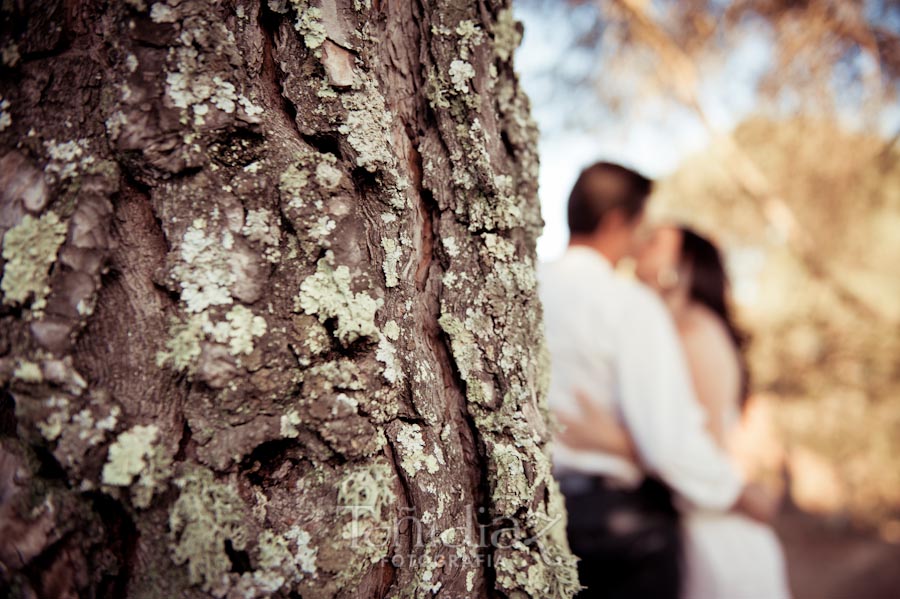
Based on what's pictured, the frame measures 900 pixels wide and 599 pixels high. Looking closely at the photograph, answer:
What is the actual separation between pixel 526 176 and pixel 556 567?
24.0 inches

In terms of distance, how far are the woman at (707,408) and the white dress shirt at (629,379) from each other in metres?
0.08

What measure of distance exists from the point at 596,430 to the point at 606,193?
1112 millimetres

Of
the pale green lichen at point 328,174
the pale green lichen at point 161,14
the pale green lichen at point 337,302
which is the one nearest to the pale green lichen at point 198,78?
the pale green lichen at point 161,14

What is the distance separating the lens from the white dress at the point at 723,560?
7.44 feet

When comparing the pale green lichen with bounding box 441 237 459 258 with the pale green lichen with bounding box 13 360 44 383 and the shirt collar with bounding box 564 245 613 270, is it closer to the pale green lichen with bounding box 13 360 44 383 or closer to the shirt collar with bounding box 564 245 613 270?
the pale green lichen with bounding box 13 360 44 383

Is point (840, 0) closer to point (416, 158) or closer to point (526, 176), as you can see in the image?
point (526, 176)

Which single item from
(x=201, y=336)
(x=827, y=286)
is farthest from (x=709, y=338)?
(x=201, y=336)

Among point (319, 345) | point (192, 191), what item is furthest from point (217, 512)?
point (192, 191)

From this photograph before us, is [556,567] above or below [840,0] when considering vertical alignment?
below

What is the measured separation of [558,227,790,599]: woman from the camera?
7.44 feet

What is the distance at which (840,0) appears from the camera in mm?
2863

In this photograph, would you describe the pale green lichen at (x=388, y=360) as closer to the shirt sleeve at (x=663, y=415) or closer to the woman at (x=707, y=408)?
the woman at (x=707, y=408)

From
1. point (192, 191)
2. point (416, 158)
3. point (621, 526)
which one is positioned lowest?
point (621, 526)

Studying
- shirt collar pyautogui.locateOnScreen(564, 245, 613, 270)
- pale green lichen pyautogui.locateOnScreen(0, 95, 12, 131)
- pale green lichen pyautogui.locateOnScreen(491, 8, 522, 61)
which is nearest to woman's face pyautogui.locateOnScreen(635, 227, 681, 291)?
shirt collar pyautogui.locateOnScreen(564, 245, 613, 270)
